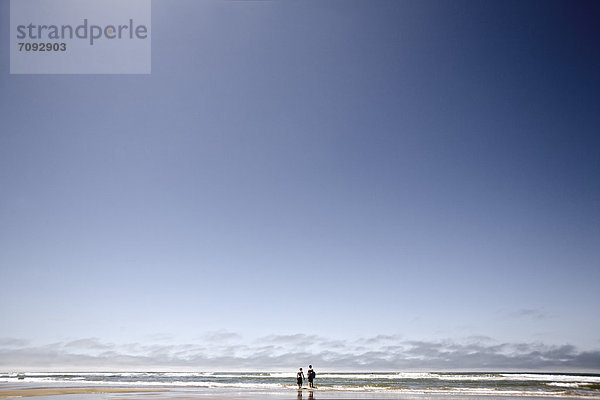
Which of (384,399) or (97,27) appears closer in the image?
(97,27)

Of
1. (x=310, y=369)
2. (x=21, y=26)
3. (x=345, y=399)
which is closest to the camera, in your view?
(x=21, y=26)

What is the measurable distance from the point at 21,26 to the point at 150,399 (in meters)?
27.7

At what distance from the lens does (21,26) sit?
23.8 metres

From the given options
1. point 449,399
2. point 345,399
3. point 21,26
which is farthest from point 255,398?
point 21,26

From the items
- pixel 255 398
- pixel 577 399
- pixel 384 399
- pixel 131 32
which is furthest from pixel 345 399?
pixel 131 32

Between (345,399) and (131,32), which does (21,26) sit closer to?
(131,32)

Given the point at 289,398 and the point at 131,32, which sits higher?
the point at 131,32

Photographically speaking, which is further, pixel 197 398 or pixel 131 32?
pixel 197 398

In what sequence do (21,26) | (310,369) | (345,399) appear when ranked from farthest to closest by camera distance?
(310,369)
(345,399)
(21,26)

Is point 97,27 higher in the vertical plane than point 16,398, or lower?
higher

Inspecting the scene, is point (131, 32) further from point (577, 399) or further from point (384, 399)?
point (577, 399)

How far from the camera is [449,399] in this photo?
28.1 metres

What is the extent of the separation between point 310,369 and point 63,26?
3624cm

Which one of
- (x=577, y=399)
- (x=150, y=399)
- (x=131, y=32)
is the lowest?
(x=577, y=399)
